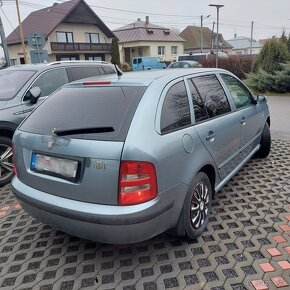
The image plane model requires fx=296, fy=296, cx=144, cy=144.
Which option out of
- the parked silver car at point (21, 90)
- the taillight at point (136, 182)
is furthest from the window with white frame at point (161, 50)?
the taillight at point (136, 182)

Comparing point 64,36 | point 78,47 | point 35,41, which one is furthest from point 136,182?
point 64,36

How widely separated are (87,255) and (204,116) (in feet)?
5.90

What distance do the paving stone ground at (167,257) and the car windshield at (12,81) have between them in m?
1.99

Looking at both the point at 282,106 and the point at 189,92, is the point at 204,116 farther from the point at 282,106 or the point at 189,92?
the point at 282,106

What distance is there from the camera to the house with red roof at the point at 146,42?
1769 inches

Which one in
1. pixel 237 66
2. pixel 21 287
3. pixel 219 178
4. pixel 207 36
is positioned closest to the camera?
pixel 21 287

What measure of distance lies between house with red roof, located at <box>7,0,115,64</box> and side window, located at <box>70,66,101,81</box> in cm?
2971

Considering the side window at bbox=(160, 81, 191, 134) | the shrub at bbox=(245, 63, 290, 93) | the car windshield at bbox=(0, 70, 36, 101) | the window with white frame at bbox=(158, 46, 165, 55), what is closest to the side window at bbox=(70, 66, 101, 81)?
the car windshield at bbox=(0, 70, 36, 101)

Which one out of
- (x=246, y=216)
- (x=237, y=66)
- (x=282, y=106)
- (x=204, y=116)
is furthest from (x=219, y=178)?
(x=237, y=66)

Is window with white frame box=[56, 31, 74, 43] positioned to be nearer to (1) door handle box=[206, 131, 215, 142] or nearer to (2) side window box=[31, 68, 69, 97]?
(2) side window box=[31, 68, 69, 97]

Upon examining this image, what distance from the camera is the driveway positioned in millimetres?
6812

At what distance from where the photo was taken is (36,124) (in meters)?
2.78

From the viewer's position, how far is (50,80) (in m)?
5.09

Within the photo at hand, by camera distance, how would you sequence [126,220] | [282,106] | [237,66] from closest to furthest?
[126,220] < [282,106] < [237,66]
